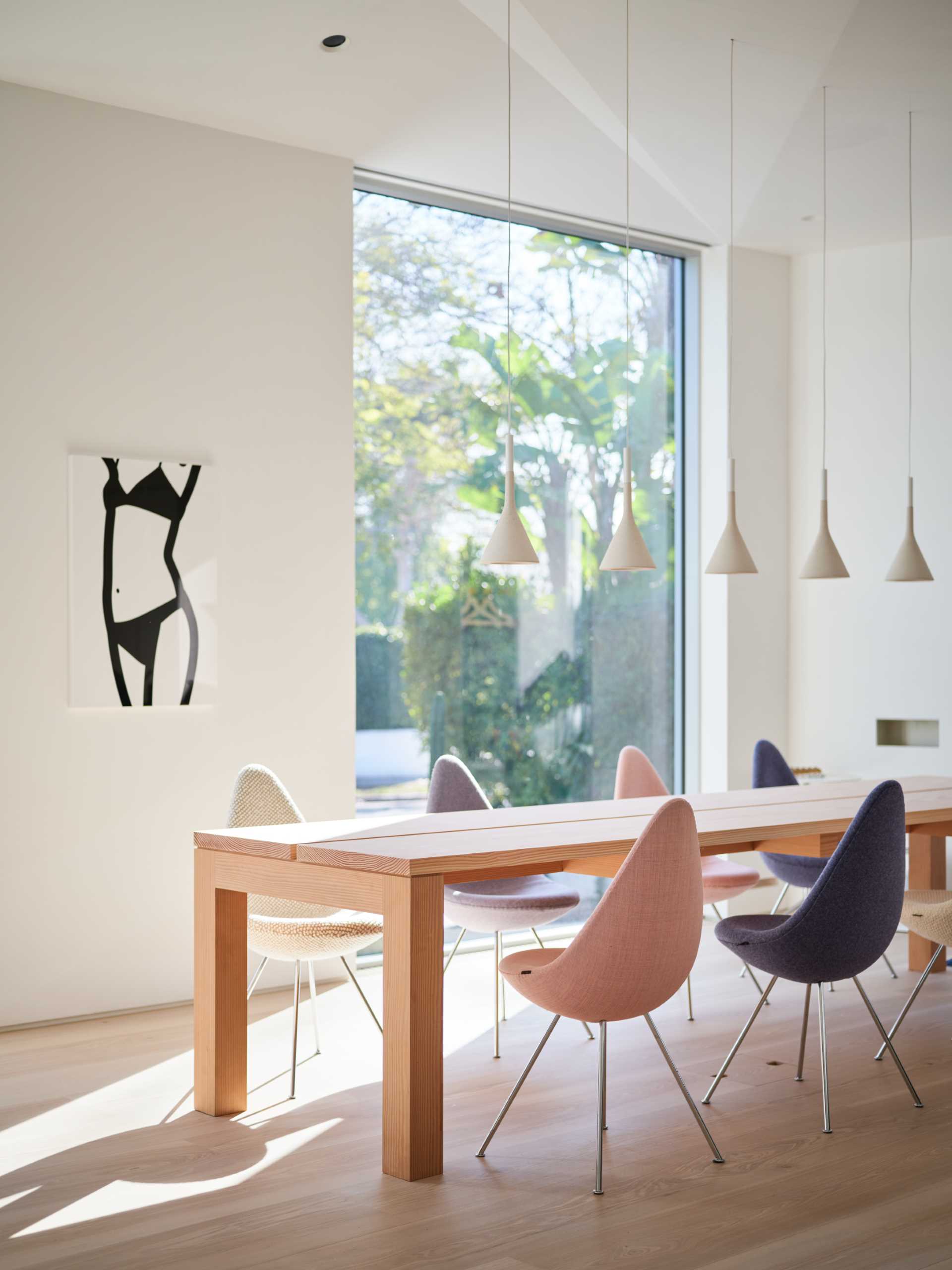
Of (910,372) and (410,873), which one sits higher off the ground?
(910,372)

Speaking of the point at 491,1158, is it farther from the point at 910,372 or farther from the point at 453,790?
the point at 910,372

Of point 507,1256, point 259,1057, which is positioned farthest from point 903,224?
point 507,1256

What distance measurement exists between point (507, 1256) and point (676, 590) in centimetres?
434

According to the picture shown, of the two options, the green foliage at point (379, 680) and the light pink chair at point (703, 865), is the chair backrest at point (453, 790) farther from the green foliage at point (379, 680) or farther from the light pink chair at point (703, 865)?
the green foliage at point (379, 680)

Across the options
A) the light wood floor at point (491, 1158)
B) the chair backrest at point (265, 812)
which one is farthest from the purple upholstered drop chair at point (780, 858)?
the chair backrest at point (265, 812)

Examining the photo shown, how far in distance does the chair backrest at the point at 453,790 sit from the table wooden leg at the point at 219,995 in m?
1.15

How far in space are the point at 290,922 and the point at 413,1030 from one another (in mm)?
898

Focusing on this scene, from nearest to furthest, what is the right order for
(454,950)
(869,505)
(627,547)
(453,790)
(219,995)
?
(219,995)
(627,547)
(454,950)
(453,790)
(869,505)

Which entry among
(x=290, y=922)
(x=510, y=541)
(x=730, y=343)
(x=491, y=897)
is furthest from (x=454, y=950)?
(x=730, y=343)

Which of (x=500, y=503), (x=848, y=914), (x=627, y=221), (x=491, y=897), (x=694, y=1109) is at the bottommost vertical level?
(x=694, y=1109)

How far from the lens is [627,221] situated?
209 inches

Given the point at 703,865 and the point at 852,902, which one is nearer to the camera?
the point at 852,902

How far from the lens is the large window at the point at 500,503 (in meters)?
5.41

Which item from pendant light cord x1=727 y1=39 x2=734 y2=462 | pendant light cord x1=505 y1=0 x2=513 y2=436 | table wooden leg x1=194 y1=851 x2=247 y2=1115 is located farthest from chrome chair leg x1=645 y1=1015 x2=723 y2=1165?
→ pendant light cord x1=727 y1=39 x2=734 y2=462
